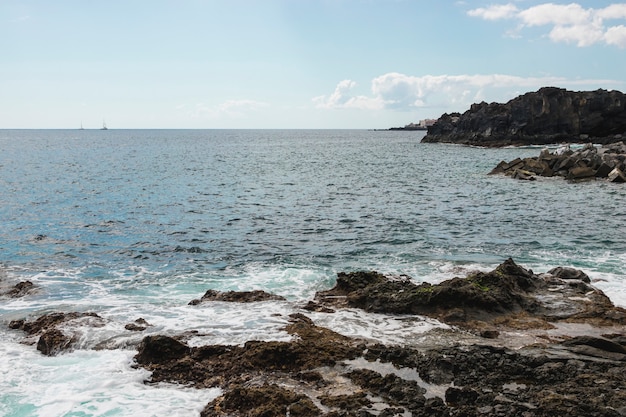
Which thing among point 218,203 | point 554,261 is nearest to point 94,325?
point 554,261

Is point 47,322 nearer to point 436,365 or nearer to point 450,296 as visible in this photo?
point 436,365

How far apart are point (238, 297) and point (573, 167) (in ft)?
138

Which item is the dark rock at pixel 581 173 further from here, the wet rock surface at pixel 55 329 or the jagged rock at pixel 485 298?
the wet rock surface at pixel 55 329

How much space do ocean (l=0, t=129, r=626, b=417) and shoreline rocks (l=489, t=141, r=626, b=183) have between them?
310 cm

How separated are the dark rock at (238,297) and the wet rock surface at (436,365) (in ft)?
5.65

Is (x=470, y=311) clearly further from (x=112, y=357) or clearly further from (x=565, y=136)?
(x=565, y=136)

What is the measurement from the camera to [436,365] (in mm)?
10391

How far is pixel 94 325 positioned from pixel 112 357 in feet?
6.95

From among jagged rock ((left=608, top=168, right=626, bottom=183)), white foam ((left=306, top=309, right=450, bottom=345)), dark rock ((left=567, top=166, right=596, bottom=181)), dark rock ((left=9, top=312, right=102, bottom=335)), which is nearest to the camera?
white foam ((left=306, top=309, right=450, bottom=345))

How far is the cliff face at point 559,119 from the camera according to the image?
108500 mm

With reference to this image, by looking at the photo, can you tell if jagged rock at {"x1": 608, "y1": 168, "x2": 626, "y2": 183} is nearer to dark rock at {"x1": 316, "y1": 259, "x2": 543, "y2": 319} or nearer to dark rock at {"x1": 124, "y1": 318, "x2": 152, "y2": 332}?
dark rock at {"x1": 316, "y1": 259, "x2": 543, "y2": 319}

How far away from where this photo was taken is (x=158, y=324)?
1378 centimetres

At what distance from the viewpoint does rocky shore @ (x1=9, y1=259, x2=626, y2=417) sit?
906 cm

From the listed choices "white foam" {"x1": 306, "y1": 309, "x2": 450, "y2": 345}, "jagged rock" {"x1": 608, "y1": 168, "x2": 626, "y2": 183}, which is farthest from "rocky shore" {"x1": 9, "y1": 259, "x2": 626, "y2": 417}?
"jagged rock" {"x1": 608, "y1": 168, "x2": 626, "y2": 183}
